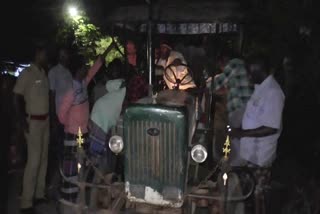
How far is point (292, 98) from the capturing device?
7.62m

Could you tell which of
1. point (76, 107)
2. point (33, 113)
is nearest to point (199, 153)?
point (76, 107)

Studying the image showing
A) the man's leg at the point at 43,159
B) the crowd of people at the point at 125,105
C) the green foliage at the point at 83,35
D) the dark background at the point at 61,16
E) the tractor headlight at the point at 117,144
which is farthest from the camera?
the green foliage at the point at 83,35

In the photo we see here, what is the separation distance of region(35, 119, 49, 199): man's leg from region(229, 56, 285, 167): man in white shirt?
257 centimetres

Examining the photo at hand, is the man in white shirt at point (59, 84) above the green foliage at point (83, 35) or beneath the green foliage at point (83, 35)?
beneath

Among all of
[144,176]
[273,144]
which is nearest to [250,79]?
[273,144]

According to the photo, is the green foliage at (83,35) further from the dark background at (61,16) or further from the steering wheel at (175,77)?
the steering wheel at (175,77)

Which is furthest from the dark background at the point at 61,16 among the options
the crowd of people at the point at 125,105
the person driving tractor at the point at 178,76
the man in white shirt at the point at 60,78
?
the person driving tractor at the point at 178,76

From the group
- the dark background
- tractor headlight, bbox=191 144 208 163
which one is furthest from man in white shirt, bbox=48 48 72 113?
tractor headlight, bbox=191 144 208 163

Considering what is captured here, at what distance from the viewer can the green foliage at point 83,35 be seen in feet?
47.2

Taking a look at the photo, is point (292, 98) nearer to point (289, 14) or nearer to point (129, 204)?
point (289, 14)

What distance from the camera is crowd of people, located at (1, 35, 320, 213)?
5430 mm

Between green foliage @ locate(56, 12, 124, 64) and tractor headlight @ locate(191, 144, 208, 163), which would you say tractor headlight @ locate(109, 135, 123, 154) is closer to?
tractor headlight @ locate(191, 144, 208, 163)

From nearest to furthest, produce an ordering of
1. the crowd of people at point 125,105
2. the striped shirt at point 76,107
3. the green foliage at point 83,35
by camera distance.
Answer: the crowd of people at point 125,105 → the striped shirt at point 76,107 → the green foliage at point 83,35

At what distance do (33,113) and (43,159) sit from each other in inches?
28.7
